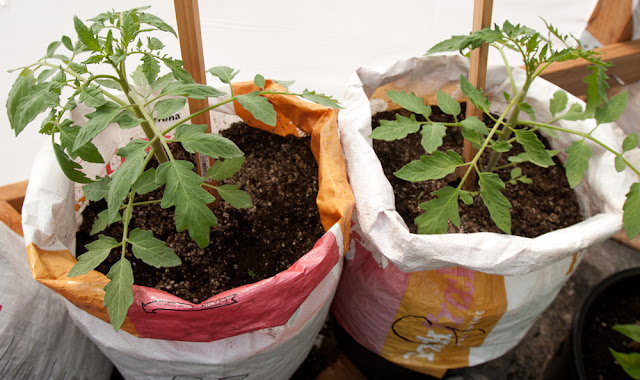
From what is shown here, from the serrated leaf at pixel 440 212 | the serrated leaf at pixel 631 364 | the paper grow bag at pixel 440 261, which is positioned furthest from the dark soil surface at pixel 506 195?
the serrated leaf at pixel 631 364

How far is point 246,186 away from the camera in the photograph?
1003 millimetres

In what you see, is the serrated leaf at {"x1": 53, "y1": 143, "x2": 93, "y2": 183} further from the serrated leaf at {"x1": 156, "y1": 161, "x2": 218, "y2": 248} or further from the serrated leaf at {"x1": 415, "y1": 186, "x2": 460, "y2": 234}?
the serrated leaf at {"x1": 415, "y1": 186, "x2": 460, "y2": 234}

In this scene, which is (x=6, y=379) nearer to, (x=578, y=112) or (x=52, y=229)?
(x=52, y=229)

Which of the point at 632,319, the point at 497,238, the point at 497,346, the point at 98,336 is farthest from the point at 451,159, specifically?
the point at 632,319

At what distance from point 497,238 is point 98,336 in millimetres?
744

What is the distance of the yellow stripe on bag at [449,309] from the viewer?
958mm

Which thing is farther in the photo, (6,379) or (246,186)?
(246,186)

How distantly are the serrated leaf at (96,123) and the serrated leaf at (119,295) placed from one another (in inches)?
7.3

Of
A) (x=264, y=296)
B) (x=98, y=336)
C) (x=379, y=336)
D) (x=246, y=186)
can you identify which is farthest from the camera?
(x=379, y=336)

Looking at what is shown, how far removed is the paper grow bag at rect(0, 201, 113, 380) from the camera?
875 millimetres

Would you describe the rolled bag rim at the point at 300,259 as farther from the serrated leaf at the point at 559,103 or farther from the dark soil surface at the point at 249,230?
the serrated leaf at the point at 559,103

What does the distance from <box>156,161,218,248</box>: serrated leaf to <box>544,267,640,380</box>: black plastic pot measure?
0.96 m

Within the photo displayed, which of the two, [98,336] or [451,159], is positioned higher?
[451,159]

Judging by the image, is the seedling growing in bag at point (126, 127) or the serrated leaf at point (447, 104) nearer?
the seedling growing in bag at point (126, 127)
